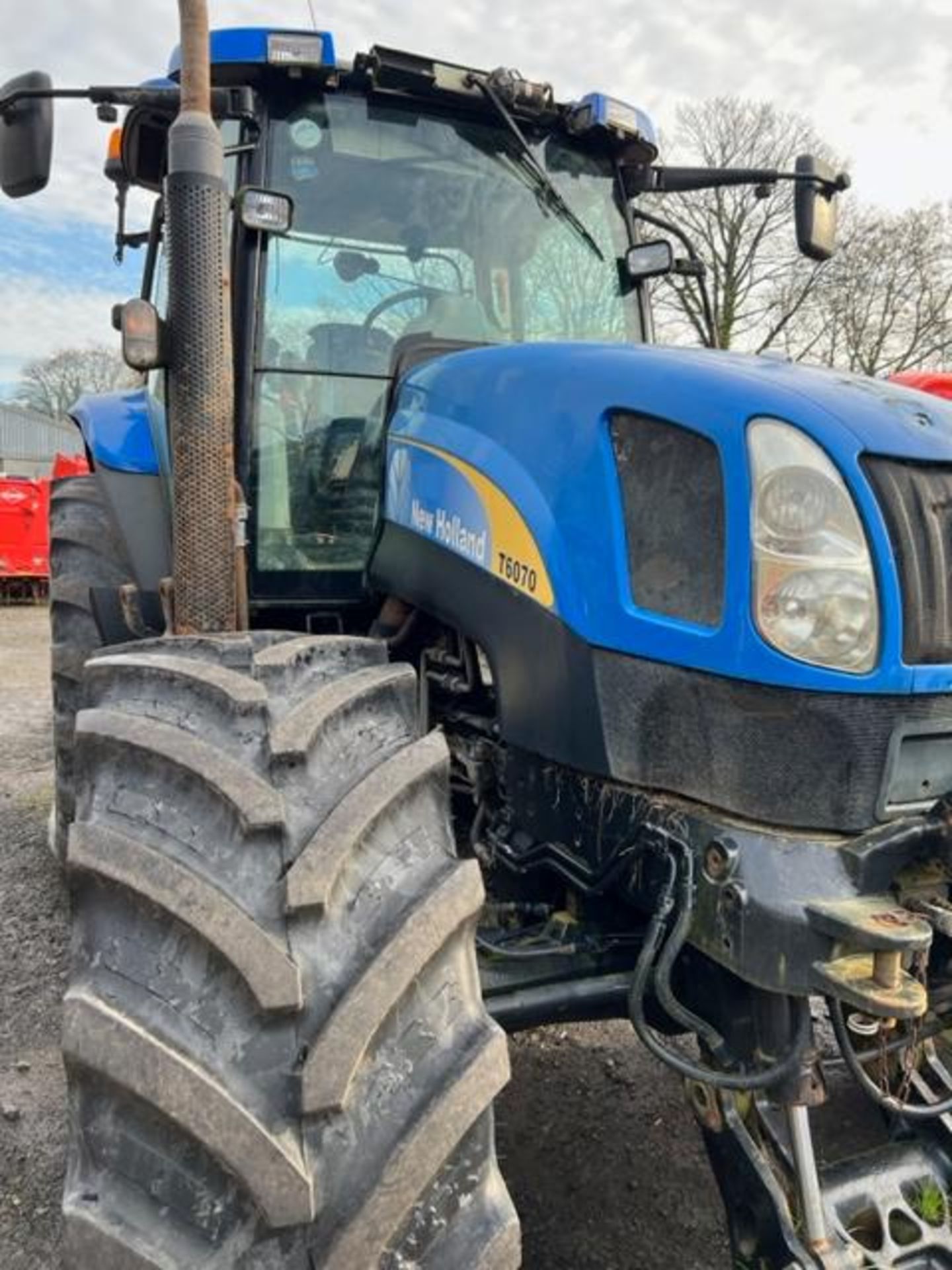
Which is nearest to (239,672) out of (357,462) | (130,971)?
(130,971)

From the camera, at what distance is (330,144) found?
2623mm

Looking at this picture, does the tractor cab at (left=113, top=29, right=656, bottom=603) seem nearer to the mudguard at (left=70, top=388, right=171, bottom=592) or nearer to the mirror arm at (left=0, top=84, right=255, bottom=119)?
the mirror arm at (left=0, top=84, right=255, bottom=119)

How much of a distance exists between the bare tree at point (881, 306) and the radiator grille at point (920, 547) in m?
21.6

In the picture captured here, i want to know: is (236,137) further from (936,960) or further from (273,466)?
(936,960)

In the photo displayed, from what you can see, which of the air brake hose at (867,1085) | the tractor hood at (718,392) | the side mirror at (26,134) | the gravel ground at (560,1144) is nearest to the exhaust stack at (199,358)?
the side mirror at (26,134)

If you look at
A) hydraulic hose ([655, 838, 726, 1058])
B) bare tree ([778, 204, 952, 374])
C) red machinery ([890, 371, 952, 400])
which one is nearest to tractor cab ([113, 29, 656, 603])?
hydraulic hose ([655, 838, 726, 1058])

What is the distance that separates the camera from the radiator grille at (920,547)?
5.35ft

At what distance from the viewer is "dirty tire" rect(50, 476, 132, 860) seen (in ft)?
11.2

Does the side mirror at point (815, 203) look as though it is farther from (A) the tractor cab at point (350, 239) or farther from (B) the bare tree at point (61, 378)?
(B) the bare tree at point (61, 378)

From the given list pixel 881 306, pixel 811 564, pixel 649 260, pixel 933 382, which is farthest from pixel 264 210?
pixel 881 306

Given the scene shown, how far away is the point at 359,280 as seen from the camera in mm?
2670

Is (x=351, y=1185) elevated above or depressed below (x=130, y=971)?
below

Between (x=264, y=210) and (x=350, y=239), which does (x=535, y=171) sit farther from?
(x=264, y=210)

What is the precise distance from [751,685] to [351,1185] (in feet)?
3.03
